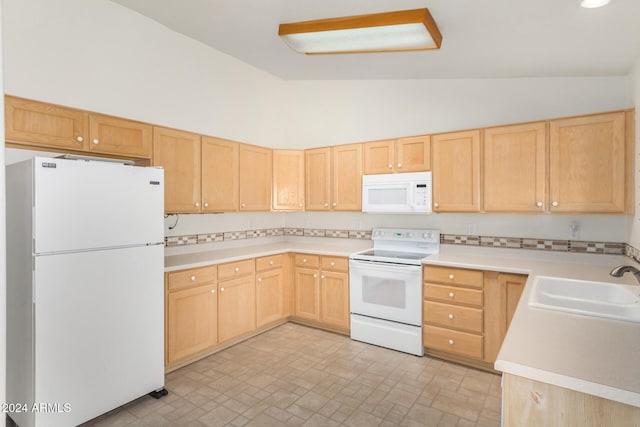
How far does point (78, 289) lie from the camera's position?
2.10m

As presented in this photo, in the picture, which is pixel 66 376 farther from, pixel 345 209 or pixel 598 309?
pixel 598 309

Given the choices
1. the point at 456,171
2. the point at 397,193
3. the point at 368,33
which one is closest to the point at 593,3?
the point at 368,33

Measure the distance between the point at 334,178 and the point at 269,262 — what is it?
1274mm

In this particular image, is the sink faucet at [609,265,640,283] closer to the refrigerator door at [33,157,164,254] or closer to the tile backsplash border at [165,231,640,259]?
the tile backsplash border at [165,231,640,259]

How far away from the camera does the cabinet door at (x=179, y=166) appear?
9.82 feet

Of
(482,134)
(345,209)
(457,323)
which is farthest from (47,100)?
(457,323)

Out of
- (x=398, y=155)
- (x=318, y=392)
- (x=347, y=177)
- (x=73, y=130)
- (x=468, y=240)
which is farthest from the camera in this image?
(x=347, y=177)

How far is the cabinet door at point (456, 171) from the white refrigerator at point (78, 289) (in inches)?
103

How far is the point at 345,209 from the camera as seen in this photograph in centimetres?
400

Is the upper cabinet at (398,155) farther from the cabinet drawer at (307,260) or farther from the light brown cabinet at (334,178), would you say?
the cabinet drawer at (307,260)

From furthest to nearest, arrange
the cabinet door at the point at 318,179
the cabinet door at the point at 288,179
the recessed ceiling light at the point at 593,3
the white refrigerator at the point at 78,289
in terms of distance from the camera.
Answer: the cabinet door at the point at 288,179
the cabinet door at the point at 318,179
the white refrigerator at the point at 78,289
the recessed ceiling light at the point at 593,3

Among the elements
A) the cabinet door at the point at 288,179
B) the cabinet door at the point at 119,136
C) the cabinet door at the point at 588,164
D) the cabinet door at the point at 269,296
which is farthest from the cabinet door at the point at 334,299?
the cabinet door at the point at 119,136

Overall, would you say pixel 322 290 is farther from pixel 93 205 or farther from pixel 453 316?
pixel 93 205

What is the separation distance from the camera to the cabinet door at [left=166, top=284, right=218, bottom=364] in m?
2.87
